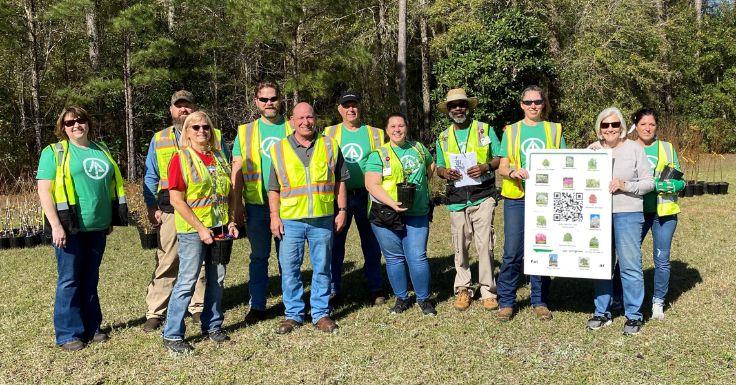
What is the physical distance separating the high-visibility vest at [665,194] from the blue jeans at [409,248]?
1.94 metres

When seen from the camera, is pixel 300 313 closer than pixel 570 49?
Yes

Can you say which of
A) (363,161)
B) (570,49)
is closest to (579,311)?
(363,161)

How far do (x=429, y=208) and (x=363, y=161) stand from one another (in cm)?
75

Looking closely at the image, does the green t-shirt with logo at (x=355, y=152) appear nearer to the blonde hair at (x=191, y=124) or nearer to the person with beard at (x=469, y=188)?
the person with beard at (x=469, y=188)

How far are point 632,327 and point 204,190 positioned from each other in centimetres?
349

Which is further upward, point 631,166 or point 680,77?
point 680,77

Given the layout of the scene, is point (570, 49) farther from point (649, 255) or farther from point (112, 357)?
point (112, 357)

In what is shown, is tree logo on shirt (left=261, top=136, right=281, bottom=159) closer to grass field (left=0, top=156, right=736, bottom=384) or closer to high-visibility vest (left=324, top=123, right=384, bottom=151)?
high-visibility vest (left=324, top=123, right=384, bottom=151)

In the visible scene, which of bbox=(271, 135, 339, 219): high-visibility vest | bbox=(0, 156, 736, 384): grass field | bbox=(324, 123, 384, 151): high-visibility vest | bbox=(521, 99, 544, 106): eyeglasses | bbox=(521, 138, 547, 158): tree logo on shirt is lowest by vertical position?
bbox=(0, 156, 736, 384): grass field

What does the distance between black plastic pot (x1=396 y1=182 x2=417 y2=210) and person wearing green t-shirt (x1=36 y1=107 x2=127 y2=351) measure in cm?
223

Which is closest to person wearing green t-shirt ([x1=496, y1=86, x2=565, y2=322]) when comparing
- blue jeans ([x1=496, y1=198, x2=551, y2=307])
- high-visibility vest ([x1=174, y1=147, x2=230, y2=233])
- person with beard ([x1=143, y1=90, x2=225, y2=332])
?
blue jeans ([x1=496, y1=198, x2=551, y2=307])

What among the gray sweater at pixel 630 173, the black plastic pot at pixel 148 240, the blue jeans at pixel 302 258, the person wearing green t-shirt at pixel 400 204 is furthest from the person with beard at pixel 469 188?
the black plastic pot at pixel 148 240

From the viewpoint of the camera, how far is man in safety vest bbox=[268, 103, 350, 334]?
4.85 metres

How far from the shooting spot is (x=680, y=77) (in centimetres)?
2794
